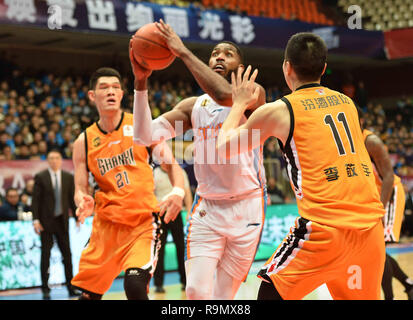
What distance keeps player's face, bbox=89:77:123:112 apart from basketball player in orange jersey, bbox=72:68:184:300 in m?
0.01

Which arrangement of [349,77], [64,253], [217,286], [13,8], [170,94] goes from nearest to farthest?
[217,286] < [64,253] < [13,8] < [170,94] < [349,77]

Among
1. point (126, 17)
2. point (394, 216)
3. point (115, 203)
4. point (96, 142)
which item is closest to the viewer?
point (115, 203)

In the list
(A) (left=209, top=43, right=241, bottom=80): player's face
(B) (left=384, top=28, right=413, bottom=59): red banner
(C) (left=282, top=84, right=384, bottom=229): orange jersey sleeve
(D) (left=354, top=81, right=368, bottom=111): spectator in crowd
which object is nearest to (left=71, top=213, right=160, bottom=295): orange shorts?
(A) (left=209, top=43, right=241, bottom=80): player's face

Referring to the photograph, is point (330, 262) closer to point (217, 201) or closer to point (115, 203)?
point (217, 201)

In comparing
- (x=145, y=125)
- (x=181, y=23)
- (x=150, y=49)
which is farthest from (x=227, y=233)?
(x=181, y=23)

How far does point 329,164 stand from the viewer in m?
3.26

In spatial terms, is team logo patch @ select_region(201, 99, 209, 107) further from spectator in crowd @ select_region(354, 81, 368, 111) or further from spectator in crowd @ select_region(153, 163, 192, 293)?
spectator in crowd @ select_region(354, 81, 368, 111)

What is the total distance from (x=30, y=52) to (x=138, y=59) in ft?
51.4

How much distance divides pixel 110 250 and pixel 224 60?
1.82 meters

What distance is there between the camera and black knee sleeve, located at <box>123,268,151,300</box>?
442 cm

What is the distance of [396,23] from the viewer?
72.8 feet
